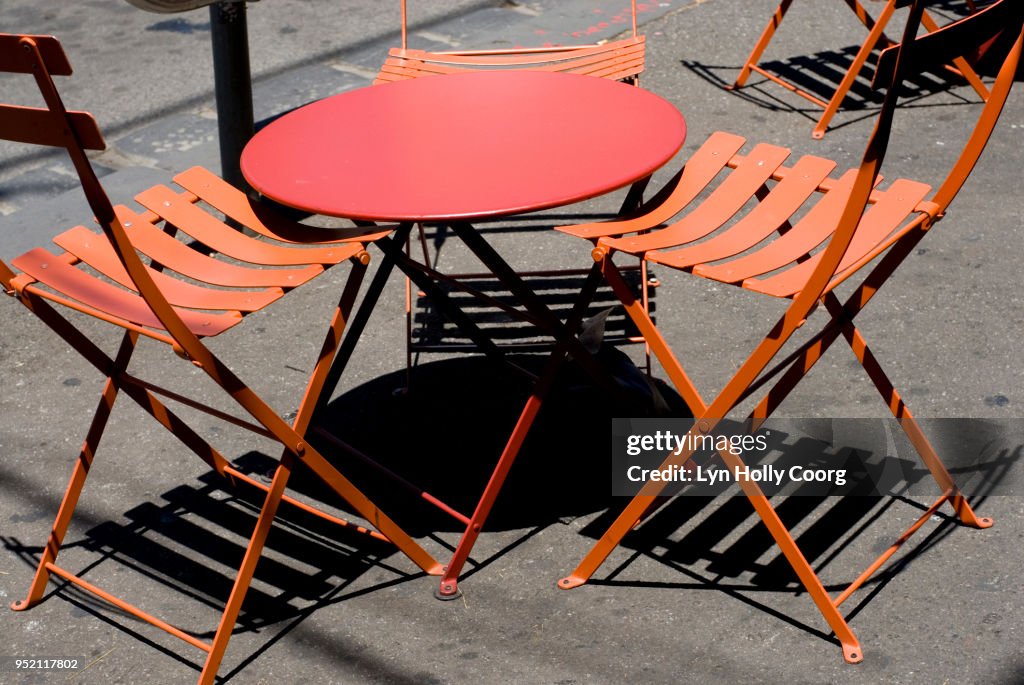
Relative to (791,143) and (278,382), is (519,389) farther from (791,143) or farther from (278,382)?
(791,143)

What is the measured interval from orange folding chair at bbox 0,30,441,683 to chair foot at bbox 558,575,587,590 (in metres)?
0.31

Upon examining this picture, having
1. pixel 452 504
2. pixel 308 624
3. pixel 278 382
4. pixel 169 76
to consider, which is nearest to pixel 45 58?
pixel 308 624

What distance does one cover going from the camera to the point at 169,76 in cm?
675

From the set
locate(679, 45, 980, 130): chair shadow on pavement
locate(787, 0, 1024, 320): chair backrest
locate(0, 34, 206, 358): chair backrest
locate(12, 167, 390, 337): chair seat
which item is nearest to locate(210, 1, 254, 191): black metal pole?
locate(12, 167, 390, 337): chair seat

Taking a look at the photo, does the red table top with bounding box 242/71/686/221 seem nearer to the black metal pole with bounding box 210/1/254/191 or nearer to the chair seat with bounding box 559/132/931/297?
the chair seat with bounding box 559/132/931/297

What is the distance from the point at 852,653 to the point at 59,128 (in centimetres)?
192

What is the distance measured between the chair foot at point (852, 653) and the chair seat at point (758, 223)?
2.56 ft

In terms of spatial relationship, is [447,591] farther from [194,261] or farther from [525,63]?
[525,63]

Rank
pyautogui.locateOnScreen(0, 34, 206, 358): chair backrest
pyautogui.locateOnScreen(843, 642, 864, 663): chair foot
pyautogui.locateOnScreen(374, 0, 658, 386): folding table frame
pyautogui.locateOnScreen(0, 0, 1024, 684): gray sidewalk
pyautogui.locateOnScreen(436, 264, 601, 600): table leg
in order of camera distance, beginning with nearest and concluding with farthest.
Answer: pyautogui.locateOnScreen(0, 34, 206, 358): chair backrest < pyautogui.locateOnScreen(843, 642, 864, 663): chair foot < pyautogui.locateOnScreen(0, 0, 1024, 684): gray sidewalk < pyautogui.locateOnScreen(436, 264, 601, 600): table leg < pyautogui.locateOnScreen(374, 0, 658, 386): folding table frame

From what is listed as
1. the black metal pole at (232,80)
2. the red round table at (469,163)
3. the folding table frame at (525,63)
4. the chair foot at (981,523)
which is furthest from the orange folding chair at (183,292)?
the black metal pole at (232,80)

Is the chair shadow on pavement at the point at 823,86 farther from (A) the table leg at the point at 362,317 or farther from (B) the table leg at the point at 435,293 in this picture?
(A) the table leg at the point at 362,317

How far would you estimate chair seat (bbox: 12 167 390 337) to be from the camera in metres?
2.85


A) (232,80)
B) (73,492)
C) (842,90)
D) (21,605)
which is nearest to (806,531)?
(73,492)

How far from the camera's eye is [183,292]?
9.79 feet
